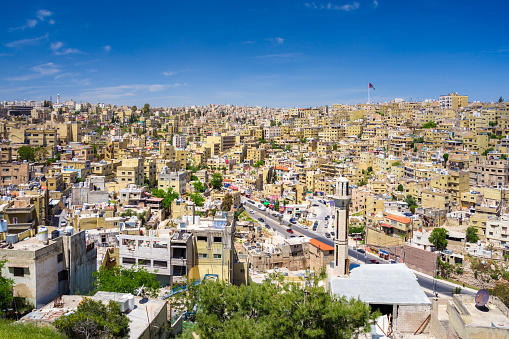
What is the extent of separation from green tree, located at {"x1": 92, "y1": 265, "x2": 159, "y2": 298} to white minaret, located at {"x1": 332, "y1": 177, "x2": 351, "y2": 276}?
4600mm

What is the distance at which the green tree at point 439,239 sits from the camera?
2067cm

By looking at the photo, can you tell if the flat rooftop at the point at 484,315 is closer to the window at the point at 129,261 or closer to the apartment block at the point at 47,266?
the apartment block at the point at 47,266

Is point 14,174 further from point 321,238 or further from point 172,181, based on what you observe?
point 321,238

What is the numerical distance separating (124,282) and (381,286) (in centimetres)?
577

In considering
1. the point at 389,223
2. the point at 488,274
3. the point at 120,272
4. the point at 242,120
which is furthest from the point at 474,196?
the point at 242,120

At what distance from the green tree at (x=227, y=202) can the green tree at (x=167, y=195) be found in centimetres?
315

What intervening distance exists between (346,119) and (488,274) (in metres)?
47.7

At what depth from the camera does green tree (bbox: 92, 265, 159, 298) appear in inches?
380

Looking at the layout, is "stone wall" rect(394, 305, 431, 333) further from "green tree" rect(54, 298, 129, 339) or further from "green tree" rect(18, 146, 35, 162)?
"green tree" rect(18, 146, 35, 162)

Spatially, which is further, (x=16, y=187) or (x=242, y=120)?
(x=242, y=120)

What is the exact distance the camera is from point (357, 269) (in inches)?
441

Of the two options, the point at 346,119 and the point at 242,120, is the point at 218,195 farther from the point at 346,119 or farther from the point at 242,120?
the point at 242,120

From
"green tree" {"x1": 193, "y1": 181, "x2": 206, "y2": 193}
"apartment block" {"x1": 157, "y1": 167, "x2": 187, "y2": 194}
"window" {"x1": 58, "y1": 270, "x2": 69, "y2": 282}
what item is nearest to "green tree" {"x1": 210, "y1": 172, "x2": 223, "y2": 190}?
"green tree" {"x1": 193, "y1": 181, "x2": 206, "y2": 193}

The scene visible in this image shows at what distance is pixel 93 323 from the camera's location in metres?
6.69
